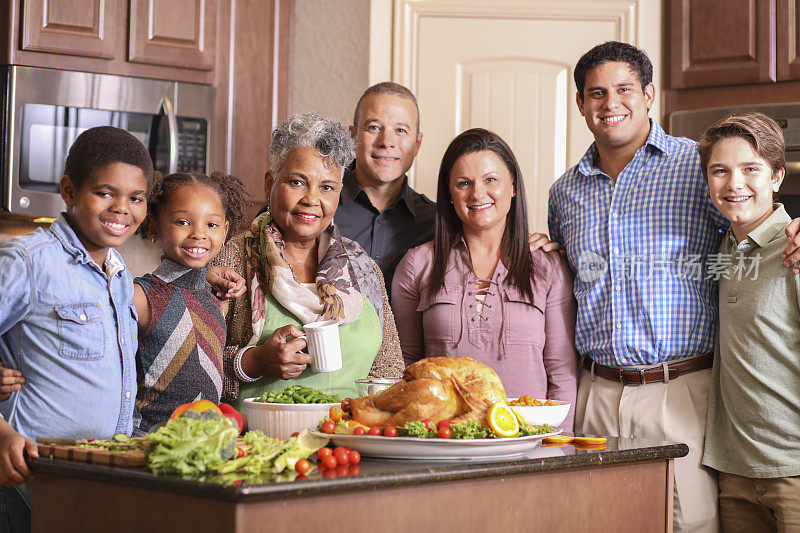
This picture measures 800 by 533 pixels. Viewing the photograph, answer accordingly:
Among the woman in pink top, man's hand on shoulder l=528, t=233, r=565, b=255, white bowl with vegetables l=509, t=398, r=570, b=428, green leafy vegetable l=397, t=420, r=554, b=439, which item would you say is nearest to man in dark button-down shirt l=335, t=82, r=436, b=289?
the woman in pink top

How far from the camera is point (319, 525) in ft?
3.90

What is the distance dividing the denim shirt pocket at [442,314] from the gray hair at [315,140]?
47cm

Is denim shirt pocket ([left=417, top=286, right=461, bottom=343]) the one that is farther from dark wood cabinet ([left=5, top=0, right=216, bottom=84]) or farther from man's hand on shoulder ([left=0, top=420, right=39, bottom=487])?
dark wood cabinet ([left=5, top=0, right=216, bottom=84])

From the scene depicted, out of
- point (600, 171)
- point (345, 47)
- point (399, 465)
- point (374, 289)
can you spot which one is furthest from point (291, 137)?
point (345, 47)

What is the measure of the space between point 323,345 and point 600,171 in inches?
42.1

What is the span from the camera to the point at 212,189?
2.04 metres

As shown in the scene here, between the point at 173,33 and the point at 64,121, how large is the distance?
0.55 meters

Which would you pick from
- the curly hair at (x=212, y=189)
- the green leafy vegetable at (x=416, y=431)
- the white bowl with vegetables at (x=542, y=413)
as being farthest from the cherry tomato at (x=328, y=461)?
the curly hair at (x=212, y=189)

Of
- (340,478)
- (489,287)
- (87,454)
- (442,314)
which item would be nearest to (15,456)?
(87,454)

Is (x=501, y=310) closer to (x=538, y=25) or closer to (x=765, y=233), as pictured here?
(x=765, y=233)

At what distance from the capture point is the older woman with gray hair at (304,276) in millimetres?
2104

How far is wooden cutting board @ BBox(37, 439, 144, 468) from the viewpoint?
1279 mm

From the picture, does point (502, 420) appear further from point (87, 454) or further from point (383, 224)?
point (383, 224)

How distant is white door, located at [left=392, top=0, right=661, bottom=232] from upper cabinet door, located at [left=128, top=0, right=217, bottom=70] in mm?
782
